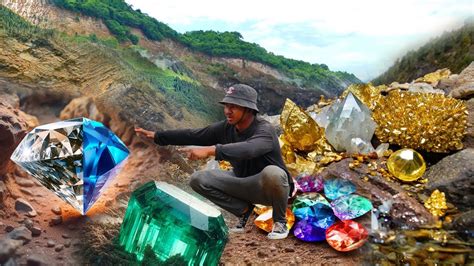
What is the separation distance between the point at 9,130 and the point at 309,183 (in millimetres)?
2298

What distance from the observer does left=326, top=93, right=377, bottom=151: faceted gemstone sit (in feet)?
16.5

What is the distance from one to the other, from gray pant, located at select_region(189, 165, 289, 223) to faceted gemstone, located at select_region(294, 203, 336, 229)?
0.92ft

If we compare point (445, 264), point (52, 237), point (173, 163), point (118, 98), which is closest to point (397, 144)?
point (445, 264)

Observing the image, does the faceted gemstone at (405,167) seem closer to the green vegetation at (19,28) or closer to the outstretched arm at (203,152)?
the outstretched arm at (203,152)

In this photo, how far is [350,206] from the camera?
13.4 ft

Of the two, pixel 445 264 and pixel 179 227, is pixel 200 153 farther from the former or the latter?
pixel 445 264

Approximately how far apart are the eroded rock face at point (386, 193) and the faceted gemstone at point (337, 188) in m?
0.15

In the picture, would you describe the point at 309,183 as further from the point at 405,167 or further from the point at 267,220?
the point at 405,167

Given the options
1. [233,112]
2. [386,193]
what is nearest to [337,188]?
[386,193]

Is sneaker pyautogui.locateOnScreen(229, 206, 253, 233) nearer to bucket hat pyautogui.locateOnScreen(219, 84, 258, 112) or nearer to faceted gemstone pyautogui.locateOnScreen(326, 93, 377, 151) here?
bucket hat pyautogui.locateOnScreen(219, 84, 258, 112)

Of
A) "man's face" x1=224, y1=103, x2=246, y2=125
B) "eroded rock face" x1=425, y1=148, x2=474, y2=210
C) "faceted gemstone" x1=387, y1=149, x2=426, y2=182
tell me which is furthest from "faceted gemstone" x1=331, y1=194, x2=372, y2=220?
"man's face" x1=224, y1=103, x2=246, y2=125

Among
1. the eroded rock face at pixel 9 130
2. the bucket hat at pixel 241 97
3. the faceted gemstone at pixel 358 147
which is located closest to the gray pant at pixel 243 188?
the bucket hat at pixel 241 97

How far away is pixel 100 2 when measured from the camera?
15.3 ft

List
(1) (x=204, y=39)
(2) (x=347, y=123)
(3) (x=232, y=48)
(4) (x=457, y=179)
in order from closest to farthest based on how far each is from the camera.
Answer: (4) (x=457, y=179) → (2) (x=347, y=123) → (1) (x=204, y=39) → (3) (x=232, y=48)
